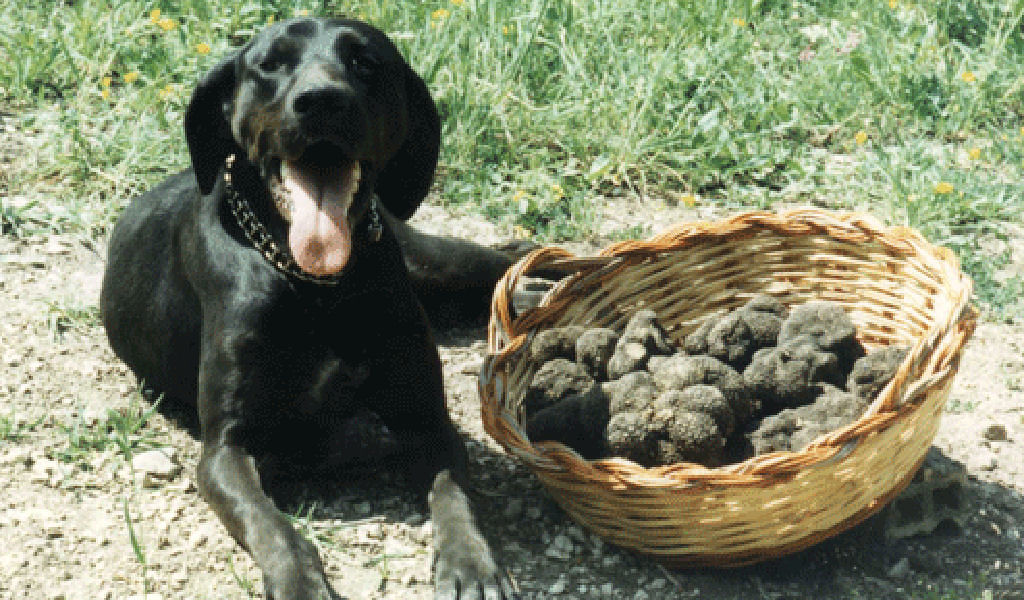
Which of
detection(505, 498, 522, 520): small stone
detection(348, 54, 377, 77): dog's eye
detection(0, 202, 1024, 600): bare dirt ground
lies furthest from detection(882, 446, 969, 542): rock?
detection(348, 54, 377, 77): dog's eye

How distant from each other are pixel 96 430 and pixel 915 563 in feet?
8.04

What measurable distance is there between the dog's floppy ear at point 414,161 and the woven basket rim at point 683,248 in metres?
0.39

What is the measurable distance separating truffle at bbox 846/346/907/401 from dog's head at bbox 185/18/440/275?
1488mm

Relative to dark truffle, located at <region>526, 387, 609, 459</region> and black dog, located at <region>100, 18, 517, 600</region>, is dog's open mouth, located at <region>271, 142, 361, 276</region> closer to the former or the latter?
black dog, located at <region>100, 18, 517, 600</region>

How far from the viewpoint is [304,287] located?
3.78 meters

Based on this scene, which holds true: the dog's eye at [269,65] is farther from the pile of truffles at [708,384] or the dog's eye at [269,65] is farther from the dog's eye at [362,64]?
the pile of truffles at [708,384]

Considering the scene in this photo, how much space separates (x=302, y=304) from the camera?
378 cm

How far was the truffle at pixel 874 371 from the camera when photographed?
386 centimetres

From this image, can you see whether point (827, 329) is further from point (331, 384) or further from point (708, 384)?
point (331, 384)

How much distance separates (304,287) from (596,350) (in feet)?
3.06

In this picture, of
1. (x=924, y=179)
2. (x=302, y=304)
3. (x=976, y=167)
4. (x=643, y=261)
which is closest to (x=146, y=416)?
(x=302, y=304)

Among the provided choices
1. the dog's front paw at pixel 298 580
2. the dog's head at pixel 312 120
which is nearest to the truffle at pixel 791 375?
the dog's head at pixel 312 120

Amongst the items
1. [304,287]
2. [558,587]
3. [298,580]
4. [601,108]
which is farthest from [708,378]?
[601,108]

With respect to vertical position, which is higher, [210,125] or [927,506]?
[210,125]
